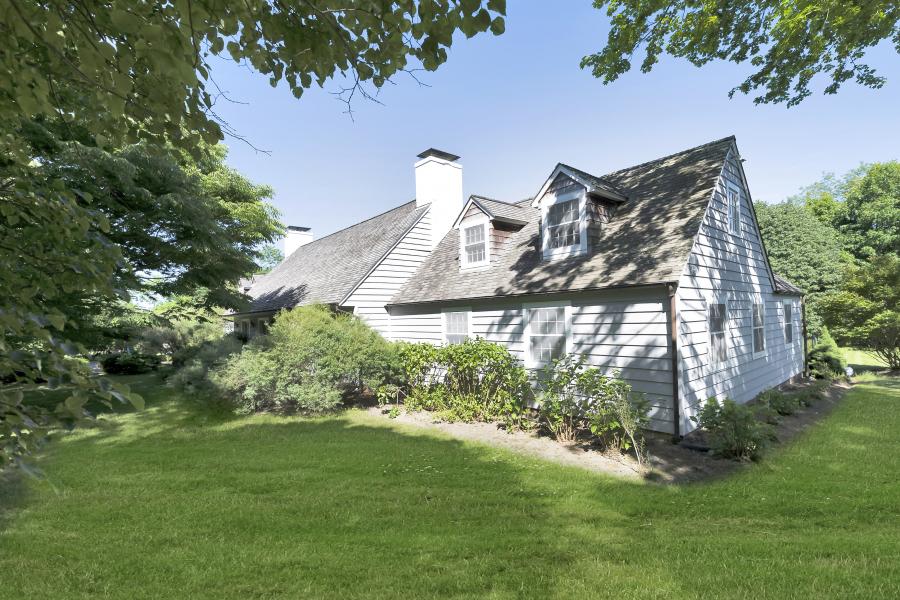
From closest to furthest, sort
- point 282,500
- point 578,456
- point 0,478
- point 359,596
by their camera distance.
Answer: point 359,596 → point 282,500 → point 0,478 → point 578,456

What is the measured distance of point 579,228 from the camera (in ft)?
34.5

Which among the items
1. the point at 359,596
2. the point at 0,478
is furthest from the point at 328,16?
the point at 0,478

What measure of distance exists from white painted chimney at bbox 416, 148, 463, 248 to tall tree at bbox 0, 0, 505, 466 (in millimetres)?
14337

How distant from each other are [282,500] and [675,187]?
35.2 ft

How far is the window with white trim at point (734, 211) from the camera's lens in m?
10.8

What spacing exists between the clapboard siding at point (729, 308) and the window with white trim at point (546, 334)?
265 cm

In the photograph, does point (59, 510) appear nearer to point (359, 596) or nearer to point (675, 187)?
point (359, 596)

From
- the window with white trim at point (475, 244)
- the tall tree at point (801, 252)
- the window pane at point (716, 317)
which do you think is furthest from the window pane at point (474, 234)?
the tall tree at point (801, 252)

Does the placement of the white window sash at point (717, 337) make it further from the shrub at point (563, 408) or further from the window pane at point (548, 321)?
the shrub at point (563, 408)

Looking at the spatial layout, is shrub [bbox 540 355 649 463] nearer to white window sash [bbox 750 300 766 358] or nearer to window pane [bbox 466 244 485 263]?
window pane [bbox 466 244 485 263]

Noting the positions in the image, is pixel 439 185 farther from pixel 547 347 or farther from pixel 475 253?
pixel 547 347

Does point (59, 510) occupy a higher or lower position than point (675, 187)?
lower

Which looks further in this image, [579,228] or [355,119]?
[579,228]

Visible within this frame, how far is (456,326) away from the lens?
13.0m
